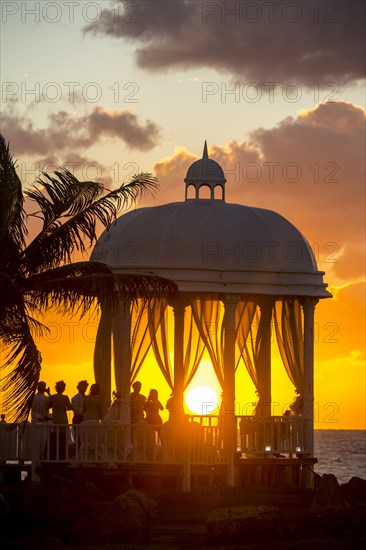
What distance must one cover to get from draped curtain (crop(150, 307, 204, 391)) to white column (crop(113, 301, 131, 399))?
0.98 metres

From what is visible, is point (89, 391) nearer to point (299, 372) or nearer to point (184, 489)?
point (184, 489)

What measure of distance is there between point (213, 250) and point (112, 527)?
9553mm

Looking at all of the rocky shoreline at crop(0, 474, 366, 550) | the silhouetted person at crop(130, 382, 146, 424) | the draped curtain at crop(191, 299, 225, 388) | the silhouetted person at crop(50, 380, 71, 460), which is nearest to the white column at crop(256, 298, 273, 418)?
the draped curtain at crop(191, 299, 225, 388)

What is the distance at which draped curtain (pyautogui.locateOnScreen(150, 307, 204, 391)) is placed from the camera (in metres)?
36.2

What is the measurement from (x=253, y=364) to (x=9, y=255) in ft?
34.3

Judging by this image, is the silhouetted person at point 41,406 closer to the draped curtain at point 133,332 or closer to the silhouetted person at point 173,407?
the draped curtain at point 133,332

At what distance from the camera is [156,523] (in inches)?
1183

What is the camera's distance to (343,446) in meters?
153

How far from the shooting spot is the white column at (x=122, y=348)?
35.2 meters

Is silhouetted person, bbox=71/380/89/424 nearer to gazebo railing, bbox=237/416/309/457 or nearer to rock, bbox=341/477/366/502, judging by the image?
gazebo railing, bbox=237/416/309/457

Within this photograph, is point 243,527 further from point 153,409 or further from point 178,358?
point 178,358

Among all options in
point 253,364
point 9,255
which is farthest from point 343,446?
point 9,255

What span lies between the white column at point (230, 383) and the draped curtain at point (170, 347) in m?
1.13

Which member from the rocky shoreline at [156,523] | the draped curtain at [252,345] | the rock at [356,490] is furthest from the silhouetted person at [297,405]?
the rocky shoreline at [156,523]
